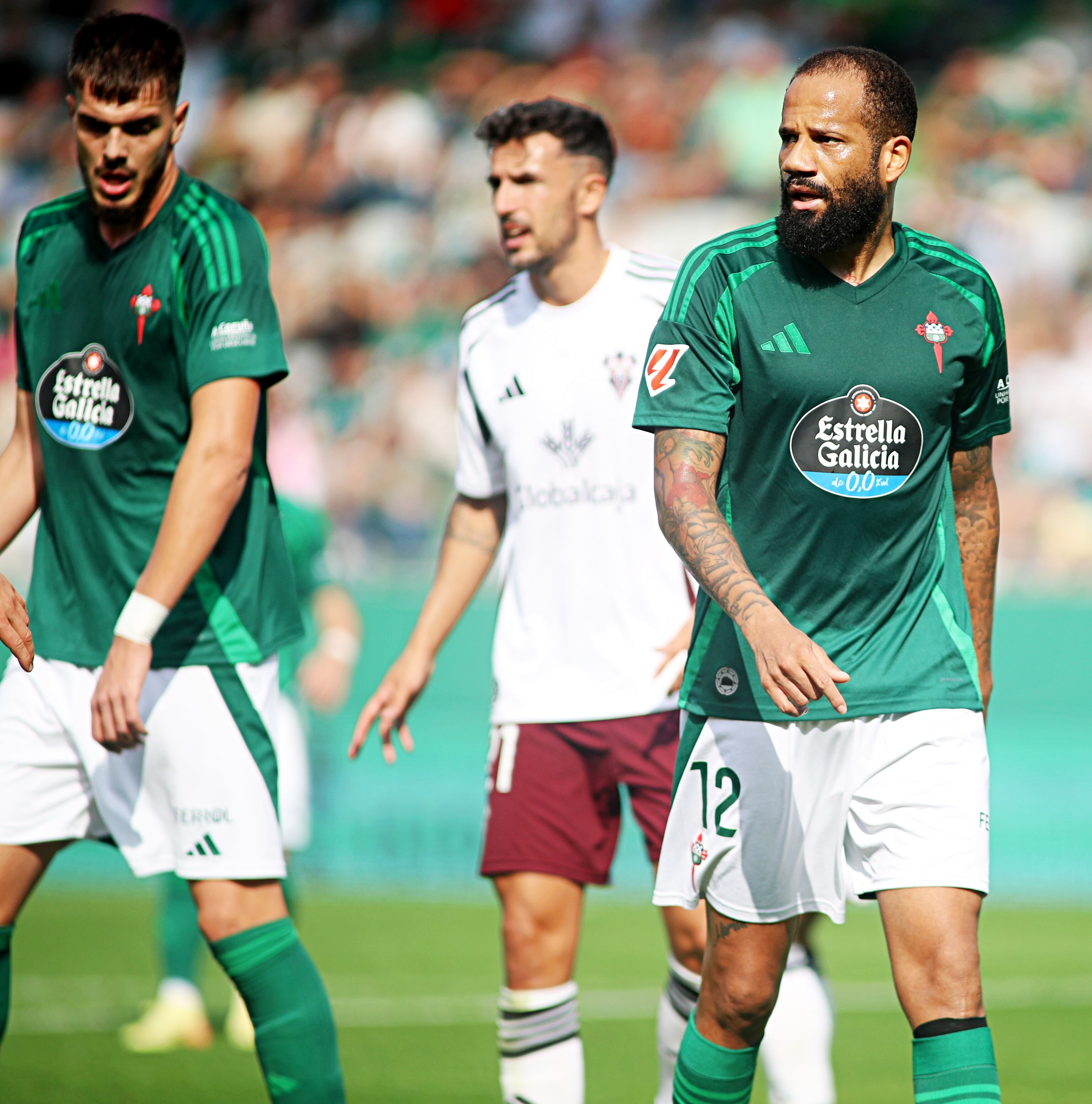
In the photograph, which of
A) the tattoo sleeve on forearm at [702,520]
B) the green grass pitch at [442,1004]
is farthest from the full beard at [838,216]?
the green grass pitch at [442,1004]

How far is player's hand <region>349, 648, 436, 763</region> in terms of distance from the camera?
4.52 metres

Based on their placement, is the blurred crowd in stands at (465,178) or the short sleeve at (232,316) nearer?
the short sleeve at (232,316)

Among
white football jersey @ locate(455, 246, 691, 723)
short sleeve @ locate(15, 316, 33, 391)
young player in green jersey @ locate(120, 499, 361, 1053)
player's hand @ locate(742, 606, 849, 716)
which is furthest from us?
young player in green jersey @ locate(120, 499, 361, 1053)

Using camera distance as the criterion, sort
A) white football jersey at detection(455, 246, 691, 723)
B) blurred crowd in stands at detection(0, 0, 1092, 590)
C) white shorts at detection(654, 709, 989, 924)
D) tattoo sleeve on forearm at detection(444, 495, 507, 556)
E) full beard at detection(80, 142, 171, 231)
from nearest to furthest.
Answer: white shorts at detection(654, 709, 989, 924) < full beard at detection(80, 142, 171, 231) < white football jersey at detection(455, 246, 691, 723) < tattoo sleeve on forearm at detection(444, 495, 507, 556) < blurred crowd in stands at detection(0, 0, 1092, 590)

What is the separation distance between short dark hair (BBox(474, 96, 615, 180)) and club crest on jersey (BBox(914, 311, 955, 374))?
174cm

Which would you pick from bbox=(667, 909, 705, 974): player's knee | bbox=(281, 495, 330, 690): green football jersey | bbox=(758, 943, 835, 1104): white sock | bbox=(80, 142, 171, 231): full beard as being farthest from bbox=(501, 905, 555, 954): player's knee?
bbox=(281, 495, 330, 690): green football jersey

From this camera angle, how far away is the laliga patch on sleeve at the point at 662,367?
3.44 meters

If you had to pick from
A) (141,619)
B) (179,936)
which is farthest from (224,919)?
(179,936)

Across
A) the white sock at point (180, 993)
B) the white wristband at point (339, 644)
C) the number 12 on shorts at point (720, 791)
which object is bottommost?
the white sock at point (180, 993)

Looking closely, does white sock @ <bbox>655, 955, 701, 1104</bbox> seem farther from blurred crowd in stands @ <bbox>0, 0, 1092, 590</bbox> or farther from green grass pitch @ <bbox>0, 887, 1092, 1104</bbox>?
blurred crowd in stands @ <bbox>0, 0, 1092, 590</bbox>

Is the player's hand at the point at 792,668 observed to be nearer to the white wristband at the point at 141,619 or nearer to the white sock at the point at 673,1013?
the white wristband at the point at 141,619

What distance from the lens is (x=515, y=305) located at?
4902 mm

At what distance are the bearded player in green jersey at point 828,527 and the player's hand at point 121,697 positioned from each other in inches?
48.5

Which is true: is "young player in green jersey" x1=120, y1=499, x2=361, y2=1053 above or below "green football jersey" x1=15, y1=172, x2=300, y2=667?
below
